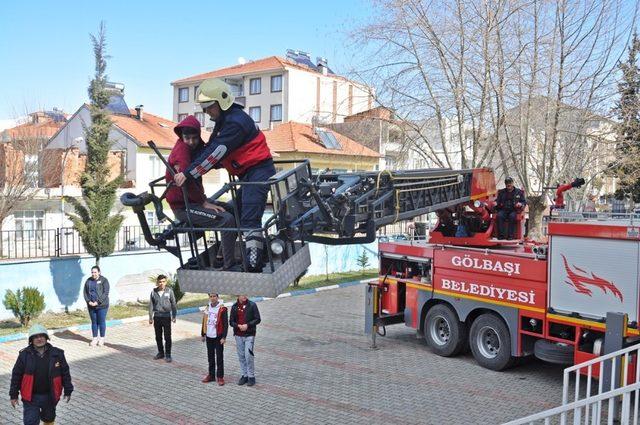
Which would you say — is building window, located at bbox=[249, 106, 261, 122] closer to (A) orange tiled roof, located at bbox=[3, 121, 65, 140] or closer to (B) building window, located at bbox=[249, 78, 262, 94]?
(B) building window, located at bbox=[249, 78, 262, 94]

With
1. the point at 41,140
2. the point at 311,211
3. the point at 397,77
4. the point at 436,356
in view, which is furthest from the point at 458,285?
the point at 41,140

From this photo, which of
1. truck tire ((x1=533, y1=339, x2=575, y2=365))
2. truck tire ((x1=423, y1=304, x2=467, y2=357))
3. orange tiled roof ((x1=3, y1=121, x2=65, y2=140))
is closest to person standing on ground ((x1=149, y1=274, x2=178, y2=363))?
truck tire ((x1=423, y1=304, x2=467, y2=357))

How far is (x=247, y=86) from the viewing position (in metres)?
60.0

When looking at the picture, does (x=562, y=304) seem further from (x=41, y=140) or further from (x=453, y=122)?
(x=41, y=140)

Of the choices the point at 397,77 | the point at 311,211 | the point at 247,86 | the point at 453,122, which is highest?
the point at 247,86

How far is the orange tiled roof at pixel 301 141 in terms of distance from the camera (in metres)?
40.0

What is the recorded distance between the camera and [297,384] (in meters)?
11.1

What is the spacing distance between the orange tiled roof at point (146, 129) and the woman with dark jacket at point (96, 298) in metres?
18.7

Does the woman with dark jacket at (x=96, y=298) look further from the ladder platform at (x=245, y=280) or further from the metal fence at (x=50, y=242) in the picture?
the ladder platform at (x=245, y=280)

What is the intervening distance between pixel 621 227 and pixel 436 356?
5.03m

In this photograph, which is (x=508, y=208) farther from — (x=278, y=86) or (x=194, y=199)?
(x=278, y=86)

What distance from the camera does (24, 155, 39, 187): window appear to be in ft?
87.8

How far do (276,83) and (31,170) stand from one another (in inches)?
1289

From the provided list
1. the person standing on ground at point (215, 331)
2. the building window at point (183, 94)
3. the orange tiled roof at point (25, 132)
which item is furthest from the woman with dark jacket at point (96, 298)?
the building window at point (183, 94)
